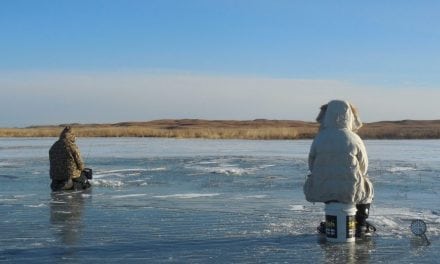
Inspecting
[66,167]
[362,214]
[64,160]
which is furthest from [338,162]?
[64,160]

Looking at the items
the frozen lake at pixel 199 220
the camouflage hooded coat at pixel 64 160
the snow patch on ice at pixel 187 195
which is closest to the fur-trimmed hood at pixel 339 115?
the frozen lake at pixel 199 220

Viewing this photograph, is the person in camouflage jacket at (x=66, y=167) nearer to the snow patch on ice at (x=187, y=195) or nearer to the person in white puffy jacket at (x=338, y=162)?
the snow patch on ice at (x=187, y=195)

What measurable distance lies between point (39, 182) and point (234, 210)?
6.54 meters

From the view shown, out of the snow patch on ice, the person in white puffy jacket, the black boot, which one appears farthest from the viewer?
the snow patch on ice

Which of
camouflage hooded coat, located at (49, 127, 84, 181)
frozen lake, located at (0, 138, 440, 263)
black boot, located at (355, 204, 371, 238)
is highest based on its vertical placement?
camouflage hooded coat, located at (49, 127, 84, 181)

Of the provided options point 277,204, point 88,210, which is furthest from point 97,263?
point 277,204

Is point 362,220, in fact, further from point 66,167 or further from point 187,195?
point 66,167

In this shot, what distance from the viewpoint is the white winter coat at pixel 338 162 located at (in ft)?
25.0

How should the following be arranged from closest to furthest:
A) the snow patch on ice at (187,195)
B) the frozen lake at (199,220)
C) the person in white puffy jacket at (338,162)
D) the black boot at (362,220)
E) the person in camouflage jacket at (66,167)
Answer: the frozen lake at (199,220), the person in white puffy jacket at (338,162), the black boot at (362,220), the snow patch on ice at (187,195), the person in camouflage jacket at (66,167)

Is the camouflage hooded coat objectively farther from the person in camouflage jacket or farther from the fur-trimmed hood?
the fur-trimmed hood

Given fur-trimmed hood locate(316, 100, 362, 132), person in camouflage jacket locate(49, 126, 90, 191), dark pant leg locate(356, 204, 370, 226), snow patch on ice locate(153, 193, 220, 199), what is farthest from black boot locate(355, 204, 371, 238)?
person in camouflage jacket locate(49, 126, 90, 191)

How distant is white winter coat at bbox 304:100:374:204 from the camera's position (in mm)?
7613

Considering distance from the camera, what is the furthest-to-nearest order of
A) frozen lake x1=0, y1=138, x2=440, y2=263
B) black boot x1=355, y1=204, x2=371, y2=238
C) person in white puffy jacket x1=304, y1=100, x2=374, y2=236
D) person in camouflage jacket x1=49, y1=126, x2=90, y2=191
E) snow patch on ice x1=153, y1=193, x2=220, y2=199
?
person in camouflage jacket x1=49, y1=126, x2=90, y2=191 < snow patch on ice x1=153, y1=193, x2=220, y2=199 < black boot x1=355, y1=204, x2=371, y2=238 < person in white puffy jacket x1=304, y1=100, x2=374, y2=236 < frozen lake x1=0, y1=138, x2=440, y2=263

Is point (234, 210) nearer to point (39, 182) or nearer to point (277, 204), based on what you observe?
point (277, 204)
